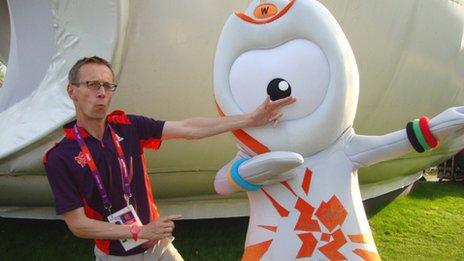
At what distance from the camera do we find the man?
1908mm

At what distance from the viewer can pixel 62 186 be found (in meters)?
1.91

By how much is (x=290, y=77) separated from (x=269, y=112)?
0.18 metres

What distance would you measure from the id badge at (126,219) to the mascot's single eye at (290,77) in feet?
2.20

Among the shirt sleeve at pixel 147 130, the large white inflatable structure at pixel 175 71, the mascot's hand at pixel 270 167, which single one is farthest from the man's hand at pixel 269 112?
the shirt sleeve at pixel 147 130

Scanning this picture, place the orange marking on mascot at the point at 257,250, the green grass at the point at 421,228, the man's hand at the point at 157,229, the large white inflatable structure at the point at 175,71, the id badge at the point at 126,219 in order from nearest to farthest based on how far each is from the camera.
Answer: the man's hand at the point at 157,229
the id badge at the point at 126,219
the orange marking on mascot at the point at 257,250
the large white inflatable structure at the point at 175,71
the green grass at the point at 421,228

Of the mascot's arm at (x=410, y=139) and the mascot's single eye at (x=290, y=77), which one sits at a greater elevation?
the mascot's single eye at (x=290, y=77)

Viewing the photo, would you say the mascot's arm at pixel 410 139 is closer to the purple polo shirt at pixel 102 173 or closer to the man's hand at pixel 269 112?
the man's hand at pixel 269 112

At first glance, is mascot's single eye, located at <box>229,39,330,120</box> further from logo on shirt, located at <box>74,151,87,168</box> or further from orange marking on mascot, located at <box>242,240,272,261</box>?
logo on shirt, located at <box>74,151,87,168</box>

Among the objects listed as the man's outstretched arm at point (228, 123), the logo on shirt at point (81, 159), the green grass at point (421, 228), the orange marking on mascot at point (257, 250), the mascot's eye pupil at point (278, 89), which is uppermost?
the mascot's eye pupil at point (278, 89)

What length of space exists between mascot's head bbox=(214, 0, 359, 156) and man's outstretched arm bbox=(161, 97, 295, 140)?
0.04 m

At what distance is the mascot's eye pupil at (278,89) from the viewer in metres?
2.14

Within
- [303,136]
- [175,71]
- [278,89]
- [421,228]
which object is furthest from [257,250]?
[421,228]

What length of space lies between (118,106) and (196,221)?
1746 mm

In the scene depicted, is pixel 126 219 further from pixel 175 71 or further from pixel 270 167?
pixel 175 71
